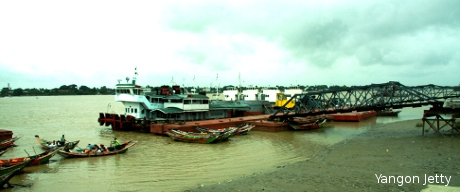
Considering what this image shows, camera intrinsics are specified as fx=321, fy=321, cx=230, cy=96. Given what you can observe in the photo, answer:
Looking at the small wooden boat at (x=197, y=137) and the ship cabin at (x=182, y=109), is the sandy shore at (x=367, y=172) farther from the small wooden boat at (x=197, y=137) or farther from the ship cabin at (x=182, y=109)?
the ship cabin at (x=182, y=109)

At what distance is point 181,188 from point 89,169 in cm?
841

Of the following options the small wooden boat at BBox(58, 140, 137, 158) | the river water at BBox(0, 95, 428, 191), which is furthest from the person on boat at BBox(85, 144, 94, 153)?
the river water at BBox(0, 95, 428, 191)

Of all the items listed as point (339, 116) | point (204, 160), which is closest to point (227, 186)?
point (204, 160)

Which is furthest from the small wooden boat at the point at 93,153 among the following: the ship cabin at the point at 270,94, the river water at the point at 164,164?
the ship cabin at the point at 270,94

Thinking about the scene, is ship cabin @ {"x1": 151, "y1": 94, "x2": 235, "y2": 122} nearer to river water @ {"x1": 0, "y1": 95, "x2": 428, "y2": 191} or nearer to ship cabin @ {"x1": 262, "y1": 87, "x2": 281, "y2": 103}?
river water @ {"x1": 0, "y1": 95, "x2": 428, "y2": 191}

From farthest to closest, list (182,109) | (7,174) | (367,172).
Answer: (182,109) → (367,172) → (7,174)

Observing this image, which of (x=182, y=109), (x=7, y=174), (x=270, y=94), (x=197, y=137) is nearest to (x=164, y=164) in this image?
(x=197, y=137)

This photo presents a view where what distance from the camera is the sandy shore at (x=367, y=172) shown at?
14555 millimetres

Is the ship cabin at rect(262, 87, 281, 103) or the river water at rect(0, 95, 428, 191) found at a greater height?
the ship cabin at rect(262, 87, 281, 103)

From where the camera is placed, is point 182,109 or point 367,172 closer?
point 367,172

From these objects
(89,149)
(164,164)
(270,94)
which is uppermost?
(270,94)

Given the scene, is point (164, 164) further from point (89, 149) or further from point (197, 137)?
point (197, 137)

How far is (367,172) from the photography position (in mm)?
17156

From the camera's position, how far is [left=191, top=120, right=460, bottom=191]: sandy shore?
14.6m
